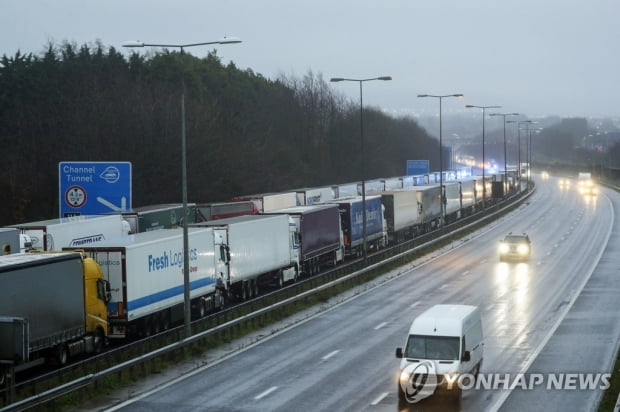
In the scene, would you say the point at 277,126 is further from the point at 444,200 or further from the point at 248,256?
the point at 248,256

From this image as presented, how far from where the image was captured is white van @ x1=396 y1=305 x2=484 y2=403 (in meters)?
23.6

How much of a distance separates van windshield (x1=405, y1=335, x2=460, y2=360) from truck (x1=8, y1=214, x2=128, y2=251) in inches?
716

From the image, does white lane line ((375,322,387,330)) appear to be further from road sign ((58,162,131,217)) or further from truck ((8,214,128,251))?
road sign ((58,162,131,217))

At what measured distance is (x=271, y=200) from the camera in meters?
63.8

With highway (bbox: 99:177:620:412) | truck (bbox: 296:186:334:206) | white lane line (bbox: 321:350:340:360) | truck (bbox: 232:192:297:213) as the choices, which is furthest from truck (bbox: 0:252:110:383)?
truck (bbox: 296:186:334:206)

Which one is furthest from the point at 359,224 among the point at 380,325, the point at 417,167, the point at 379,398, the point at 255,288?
the point at 417,167

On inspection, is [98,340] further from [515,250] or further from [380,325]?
[515,250]

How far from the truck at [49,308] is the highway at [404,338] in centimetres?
311

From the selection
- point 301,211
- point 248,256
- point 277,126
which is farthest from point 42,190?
point 277,126

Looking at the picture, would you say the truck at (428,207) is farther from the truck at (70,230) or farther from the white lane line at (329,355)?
the white lane line at (329,355)

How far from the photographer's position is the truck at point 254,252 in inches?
1622

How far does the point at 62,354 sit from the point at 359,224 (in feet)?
111

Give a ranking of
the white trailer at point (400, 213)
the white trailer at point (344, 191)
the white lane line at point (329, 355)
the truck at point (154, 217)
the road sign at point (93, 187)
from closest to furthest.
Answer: the white lane line at point (329, 355) < the road sign at point (93, 187) < the truck at point (154, 217) < the white trailer at point (400, 213) < the white trailer at point (344, 191)

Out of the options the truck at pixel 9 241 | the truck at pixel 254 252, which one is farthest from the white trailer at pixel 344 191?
the truck at pixel 9 241
